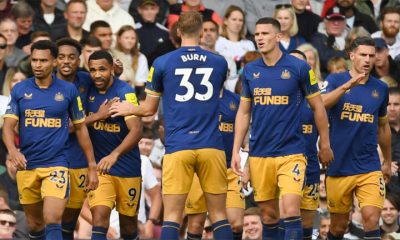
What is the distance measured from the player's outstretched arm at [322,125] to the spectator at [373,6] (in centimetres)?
853

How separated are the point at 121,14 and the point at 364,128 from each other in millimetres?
7157

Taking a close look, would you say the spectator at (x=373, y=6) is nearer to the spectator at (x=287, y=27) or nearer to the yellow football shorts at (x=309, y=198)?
the spectator at (x=287, y=27)

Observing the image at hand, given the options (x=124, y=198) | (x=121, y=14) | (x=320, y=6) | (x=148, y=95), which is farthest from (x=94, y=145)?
(x=320, y=6)

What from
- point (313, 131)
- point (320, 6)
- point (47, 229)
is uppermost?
point (320, 6)

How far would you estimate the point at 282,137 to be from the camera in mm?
17328

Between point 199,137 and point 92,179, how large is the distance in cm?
188

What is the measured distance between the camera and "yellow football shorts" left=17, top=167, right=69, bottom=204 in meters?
17.5

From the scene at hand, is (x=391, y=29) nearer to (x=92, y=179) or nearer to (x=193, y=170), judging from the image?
(x=92, y=179)

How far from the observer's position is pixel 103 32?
23.3 m

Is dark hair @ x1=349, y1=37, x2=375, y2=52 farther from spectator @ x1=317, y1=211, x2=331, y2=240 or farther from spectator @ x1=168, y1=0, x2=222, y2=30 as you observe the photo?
spectator @ x1=168, y1=0, x2=222, y2=30

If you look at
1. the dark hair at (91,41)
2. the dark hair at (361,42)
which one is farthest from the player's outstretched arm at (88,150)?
the dark hair at (91,41)

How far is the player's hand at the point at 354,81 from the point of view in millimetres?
17484

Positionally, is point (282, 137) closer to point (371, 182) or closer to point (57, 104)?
point (371, 182)

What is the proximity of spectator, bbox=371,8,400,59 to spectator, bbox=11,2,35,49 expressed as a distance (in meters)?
5.77
